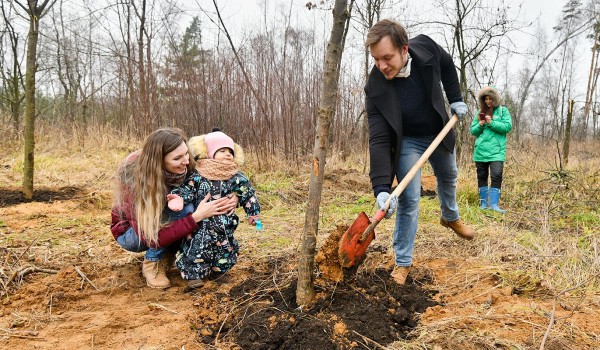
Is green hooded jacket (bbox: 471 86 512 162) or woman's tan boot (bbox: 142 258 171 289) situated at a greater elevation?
green hooded jacket (bbox: 471 86 512 162)

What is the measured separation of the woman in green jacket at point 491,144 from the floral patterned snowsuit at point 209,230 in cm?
348

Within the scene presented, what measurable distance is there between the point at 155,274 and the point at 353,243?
1.52 metres

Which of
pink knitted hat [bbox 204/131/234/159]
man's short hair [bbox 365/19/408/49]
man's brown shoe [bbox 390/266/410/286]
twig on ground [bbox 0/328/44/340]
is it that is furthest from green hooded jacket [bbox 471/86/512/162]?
twig on ground [bbox 0/328/44/340]

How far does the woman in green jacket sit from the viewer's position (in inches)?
200

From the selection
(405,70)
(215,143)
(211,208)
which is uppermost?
(405,70)

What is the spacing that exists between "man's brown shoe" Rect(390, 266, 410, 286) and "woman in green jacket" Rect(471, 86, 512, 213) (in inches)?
115

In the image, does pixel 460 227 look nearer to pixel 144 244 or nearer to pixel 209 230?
pixel 209 230

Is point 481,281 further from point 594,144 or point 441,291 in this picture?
point 594,144

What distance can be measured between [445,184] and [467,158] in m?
5.11

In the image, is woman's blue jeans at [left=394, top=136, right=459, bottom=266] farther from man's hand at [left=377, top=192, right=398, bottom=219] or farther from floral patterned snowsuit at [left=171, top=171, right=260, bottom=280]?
floral patterned snowsuit at [left=171, top=171, right=260, bottom=280]

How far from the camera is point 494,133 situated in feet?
17.0

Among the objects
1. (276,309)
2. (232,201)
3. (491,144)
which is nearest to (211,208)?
(232,201)

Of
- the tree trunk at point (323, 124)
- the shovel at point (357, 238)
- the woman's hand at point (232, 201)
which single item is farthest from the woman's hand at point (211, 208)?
the shovel at point (357, 238)

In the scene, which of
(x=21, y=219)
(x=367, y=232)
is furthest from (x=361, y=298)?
(x=21, y=219)
